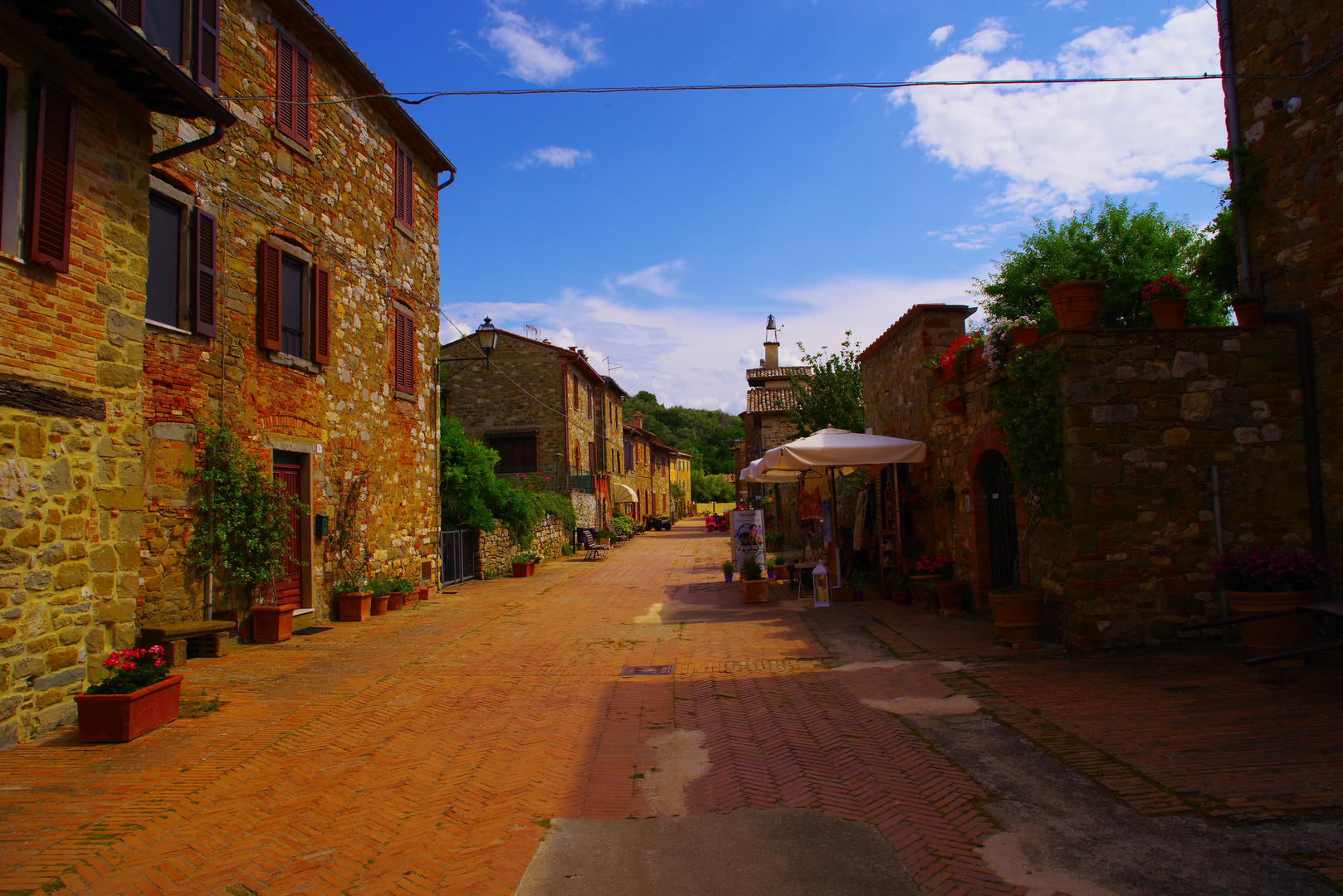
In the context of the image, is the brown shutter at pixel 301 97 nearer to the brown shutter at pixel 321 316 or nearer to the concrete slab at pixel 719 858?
the brown shutter at pixel 321 316

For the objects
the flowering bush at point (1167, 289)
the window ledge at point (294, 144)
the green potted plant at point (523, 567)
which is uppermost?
the window ledge at point (294, 144)

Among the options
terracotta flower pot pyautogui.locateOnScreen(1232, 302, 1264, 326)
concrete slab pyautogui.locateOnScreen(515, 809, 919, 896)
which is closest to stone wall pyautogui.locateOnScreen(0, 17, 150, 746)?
concrete slab pyautogui.locateOnScreen(515, 809, 919, 896)

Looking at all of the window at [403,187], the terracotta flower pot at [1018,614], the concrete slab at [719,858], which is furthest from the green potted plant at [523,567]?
the concrete slab at [719,858]

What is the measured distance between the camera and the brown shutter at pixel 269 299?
363 inches

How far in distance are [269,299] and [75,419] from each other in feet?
14.4

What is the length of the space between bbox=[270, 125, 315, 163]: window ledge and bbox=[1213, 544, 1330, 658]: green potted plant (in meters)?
11.3

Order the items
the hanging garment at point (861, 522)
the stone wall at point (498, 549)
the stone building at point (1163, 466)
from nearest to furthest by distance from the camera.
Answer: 1. the stone building at point (1163, 466)
2. the hanging garment at point (861, 522)
3. the stone wall at point (498, 549)

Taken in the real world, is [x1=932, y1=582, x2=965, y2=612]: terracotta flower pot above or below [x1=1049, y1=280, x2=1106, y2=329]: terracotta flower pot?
below

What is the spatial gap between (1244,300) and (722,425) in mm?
73522

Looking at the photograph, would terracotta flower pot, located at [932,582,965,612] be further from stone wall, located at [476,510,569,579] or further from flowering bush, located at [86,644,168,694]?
stone wall, located at [476,510,569,579]

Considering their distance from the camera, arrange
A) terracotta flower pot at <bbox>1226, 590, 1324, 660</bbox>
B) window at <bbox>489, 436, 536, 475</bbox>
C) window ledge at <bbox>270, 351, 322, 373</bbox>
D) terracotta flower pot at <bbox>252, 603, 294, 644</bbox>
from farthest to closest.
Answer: window at <bbox>489, 436, 536, 475</bbox> < window ledge at <bbox>270, 351, 322, 373</bbox> < terracotta flower pot at <bbox>252, 603, 294, 644</bbox> < terracotta flower pot at <bbox>1226, 590, 1324, 660</bbox>

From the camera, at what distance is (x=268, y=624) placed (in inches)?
342

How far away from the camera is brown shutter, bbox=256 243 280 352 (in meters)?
9.21

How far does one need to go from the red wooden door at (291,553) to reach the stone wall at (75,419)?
372cm
